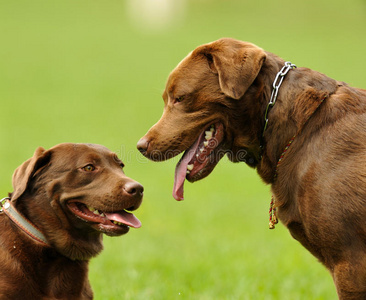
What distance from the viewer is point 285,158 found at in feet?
14.3

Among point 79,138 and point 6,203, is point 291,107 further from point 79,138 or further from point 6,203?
point 79,138

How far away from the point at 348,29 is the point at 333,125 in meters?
42.7

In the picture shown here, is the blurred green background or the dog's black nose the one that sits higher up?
the dog's black nose

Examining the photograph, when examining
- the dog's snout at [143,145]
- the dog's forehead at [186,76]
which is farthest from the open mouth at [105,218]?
the dog's forehead at [186,76]

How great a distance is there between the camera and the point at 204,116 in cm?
455

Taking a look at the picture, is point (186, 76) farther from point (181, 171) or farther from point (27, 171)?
point (27, 171)

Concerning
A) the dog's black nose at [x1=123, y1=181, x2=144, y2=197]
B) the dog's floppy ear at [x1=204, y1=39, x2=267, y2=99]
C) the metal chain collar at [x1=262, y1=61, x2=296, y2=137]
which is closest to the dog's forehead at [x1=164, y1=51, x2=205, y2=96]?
the dog's floppy ear at [x1=204, y1=39, x2=267, y2=99]

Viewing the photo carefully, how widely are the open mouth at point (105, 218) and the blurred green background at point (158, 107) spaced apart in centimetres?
89

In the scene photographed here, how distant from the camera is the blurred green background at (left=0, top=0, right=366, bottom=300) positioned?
22.1ft

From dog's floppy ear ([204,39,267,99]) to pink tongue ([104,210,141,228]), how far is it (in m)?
1.20

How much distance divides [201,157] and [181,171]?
0.62ft

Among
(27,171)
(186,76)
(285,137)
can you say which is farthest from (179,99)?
(27,171)

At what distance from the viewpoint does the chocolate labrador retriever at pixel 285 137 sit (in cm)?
402

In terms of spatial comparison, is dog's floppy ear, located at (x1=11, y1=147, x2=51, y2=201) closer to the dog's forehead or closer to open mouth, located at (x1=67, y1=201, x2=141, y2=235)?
open mouth, located at (x1=67, y1=201, x2=141, y2=235)
